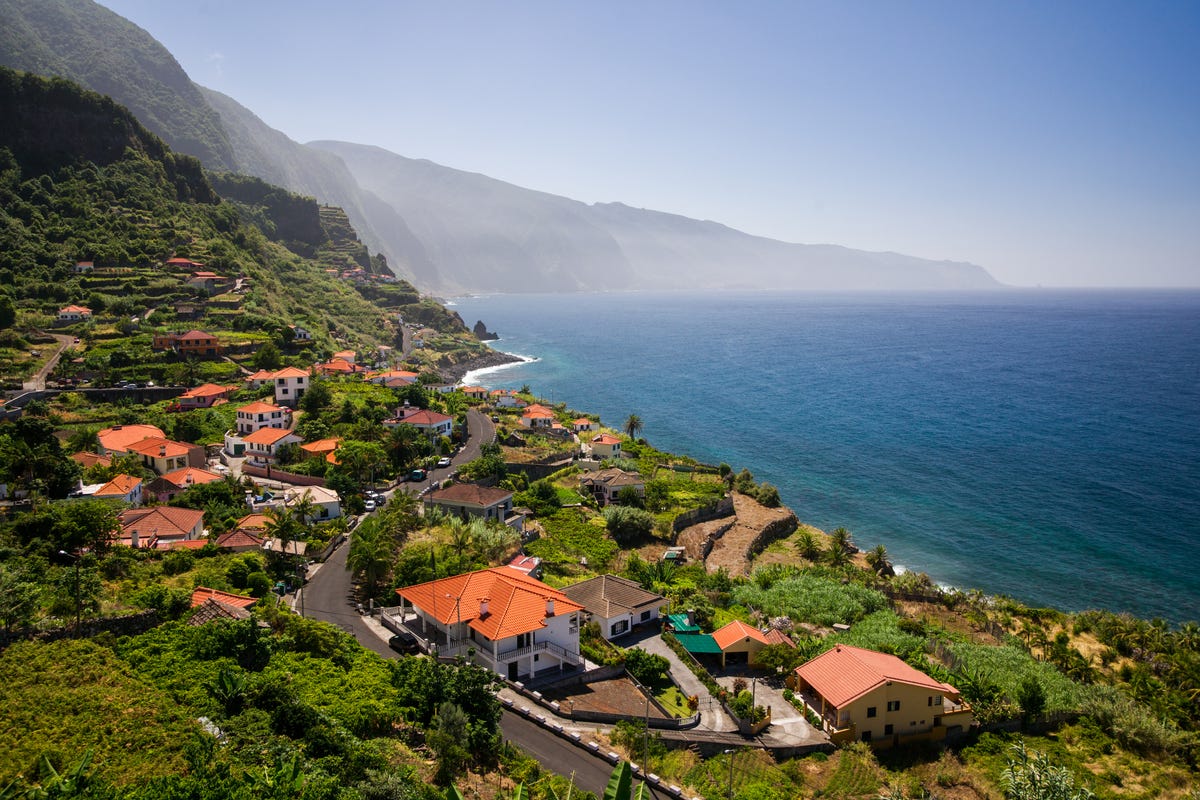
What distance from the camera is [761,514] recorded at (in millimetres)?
60562

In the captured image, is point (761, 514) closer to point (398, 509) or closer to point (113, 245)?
point (398, 509)

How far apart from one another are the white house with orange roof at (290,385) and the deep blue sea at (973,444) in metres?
41.5

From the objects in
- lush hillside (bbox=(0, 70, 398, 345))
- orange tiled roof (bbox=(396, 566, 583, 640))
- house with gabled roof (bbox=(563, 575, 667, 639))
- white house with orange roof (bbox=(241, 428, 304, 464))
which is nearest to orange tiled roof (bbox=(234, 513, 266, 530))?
orange tiled roof (bbox=(396, 566, 583, 640))

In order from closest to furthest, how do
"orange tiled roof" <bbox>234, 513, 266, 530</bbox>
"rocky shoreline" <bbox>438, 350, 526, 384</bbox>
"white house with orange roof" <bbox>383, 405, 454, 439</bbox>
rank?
"orange tiled roof" <bbox>234, 513, 266, 530</bbox>, "white house with orange roof" <bbox>383, 405, 454, 439</bbox>, "rocky shoreline" <bbox>438, 350, 526, 384</bbox>

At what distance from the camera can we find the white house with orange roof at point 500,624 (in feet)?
98.3

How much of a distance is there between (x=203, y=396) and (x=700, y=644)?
184ft

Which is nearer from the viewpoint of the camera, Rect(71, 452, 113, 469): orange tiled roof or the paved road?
Rect(71, 452, 113, 469): orange tiled roof

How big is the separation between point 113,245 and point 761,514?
88.0m

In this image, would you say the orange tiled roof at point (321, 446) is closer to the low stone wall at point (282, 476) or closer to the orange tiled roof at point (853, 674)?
the low stone wall at point (282, 476)

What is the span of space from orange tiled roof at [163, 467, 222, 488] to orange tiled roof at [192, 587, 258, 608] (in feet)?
66.5

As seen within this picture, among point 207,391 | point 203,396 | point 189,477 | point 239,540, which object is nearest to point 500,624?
point 239,540

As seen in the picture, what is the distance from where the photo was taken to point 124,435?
5356 centimetres

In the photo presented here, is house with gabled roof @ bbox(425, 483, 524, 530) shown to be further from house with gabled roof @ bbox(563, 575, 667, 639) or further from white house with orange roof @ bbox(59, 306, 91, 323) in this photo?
white house with orange roof @ bbox(59, 306, 91, 323)

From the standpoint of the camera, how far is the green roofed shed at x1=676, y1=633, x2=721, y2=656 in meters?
33.8
